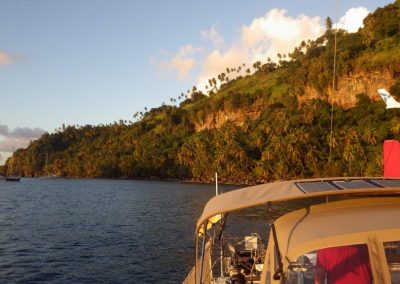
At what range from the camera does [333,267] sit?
545 centimetres

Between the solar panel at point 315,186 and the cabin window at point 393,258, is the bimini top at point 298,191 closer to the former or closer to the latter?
the solar panel at point 315,186

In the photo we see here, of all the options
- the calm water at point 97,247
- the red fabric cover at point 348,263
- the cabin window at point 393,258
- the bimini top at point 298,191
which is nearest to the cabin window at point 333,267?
the red fabric cover at point 348,263

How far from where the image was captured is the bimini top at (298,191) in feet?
20.4

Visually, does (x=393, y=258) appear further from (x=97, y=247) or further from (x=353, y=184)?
(x=97, y=247)

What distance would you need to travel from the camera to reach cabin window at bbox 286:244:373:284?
17.1ft

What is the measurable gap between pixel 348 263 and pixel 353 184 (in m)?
1.79

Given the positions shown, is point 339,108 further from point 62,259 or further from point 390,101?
point 390,101

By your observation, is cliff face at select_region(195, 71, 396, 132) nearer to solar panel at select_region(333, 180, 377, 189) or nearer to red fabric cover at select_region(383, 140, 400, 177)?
red fabric cover at select_region(383, 140, 400, 177)

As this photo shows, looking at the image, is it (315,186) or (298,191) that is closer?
(298,191)

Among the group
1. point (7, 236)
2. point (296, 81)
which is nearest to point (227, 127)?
point (296, 81)

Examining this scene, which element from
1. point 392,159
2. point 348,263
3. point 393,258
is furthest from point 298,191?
point 392,159

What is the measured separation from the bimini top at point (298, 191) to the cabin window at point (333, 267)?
36.5 inches

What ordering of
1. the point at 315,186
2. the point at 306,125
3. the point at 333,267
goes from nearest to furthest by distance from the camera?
the point at 333,267 < the point at 315,186 < the point at 306,125

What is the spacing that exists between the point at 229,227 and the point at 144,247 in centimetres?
951
